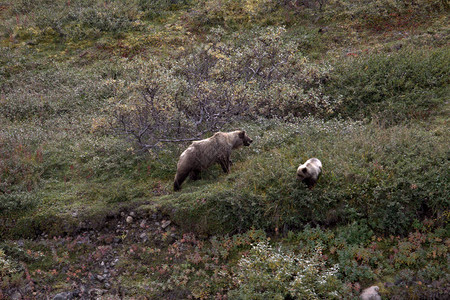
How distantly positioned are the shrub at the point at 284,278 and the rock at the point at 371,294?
41 cm

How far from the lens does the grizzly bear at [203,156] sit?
9859mm

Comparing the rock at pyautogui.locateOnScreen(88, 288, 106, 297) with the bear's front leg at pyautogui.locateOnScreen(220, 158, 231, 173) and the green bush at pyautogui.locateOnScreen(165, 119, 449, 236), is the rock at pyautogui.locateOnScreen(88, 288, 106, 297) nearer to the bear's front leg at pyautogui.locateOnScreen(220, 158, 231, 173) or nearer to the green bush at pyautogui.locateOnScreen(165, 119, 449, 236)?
the green bush at pyautogui.locateOnScreen(165, 119, 449, 236)

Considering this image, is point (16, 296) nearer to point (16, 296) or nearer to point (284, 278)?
point (16, 296)

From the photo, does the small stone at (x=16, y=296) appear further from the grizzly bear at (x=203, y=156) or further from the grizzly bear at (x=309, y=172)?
the grizzly bear at (x=309, y=172)

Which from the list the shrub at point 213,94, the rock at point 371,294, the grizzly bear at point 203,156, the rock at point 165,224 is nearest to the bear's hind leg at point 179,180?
the grizzly bear at point 203,156

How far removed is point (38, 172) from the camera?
11281mm

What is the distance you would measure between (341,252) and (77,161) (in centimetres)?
893

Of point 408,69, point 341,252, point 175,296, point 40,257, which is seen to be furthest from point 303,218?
point 408,69

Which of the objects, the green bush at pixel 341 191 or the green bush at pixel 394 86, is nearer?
the green bush at pixel 341 191

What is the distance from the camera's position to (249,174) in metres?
9.31

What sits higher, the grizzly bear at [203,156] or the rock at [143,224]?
the grizzly bear at [203,156]

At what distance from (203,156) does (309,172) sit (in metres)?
3.18

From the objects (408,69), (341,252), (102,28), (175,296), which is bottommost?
(175,296)

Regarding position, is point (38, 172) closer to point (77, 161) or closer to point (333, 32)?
point (77, 161)
